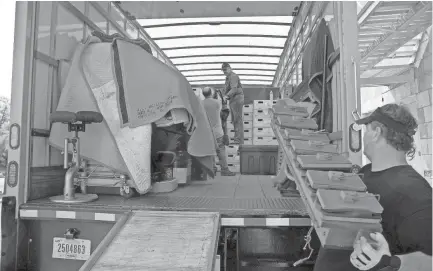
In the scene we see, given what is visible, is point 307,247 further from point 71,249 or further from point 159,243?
point 71,249

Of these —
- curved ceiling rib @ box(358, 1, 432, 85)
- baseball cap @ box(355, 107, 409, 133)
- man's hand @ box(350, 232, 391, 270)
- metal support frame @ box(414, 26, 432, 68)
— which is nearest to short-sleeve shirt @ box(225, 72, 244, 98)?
curved ceiling rib @ box(358, 1, 432, 85)

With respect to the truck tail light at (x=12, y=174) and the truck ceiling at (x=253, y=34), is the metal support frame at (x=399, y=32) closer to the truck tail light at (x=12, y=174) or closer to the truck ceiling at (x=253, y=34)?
the truck ceiling at (x=253, y=34)

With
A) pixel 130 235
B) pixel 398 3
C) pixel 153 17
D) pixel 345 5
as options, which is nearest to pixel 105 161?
pixel 130 235

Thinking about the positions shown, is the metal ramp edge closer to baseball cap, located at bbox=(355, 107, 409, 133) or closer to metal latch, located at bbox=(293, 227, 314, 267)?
metal latch, located at bbox=(293, 227, 314, 267)

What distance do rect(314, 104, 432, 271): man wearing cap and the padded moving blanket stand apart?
161 cm

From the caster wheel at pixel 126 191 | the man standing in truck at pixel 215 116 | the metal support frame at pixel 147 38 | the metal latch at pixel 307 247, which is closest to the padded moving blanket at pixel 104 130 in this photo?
the caster wheel at pixel 126 191

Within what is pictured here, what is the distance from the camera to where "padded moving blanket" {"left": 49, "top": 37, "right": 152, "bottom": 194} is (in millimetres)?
2776

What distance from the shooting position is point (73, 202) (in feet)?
8.36

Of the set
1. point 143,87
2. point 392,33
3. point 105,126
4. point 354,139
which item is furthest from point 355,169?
point 392,33

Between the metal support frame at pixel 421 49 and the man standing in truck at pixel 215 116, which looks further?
the metal support frame at pixel 421 49

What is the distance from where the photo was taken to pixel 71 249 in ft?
7.75

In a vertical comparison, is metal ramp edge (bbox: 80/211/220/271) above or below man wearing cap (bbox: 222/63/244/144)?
below

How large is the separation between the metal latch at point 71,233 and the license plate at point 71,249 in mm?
29

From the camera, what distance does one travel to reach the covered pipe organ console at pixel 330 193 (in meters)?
1.60
